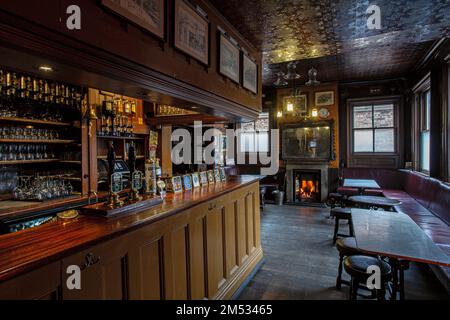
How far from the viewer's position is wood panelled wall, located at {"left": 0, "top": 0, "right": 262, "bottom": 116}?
3.39ft

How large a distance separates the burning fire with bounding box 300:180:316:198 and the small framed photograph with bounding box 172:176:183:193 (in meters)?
A: 5.46

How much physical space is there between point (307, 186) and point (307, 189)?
0.08 m

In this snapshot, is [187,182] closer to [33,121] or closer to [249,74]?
[249,74]

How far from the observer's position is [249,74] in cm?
309

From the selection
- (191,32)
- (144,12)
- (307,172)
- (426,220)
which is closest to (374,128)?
(307,172)

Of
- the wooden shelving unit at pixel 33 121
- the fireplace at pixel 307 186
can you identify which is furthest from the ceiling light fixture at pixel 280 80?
the wooden shelving unit at pixel 33 121

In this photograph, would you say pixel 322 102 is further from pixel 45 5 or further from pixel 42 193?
pixel 45 5

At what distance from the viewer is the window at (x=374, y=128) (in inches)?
260

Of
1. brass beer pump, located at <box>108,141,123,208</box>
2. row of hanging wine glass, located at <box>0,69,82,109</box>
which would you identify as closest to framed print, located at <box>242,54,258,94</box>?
brass beer pump, located at <box>108,141,123,208</box>

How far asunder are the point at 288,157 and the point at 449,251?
4859 millimetres

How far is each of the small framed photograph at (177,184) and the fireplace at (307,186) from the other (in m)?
5.36

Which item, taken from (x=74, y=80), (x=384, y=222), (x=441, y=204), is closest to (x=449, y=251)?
(x=384, y=222)

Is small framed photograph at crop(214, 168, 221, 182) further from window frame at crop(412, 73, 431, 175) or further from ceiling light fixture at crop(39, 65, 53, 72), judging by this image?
window frame at crop(412, 73, 431, 175)

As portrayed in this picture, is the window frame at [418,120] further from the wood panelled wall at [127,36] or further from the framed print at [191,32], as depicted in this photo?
the framed print at [191,32]
